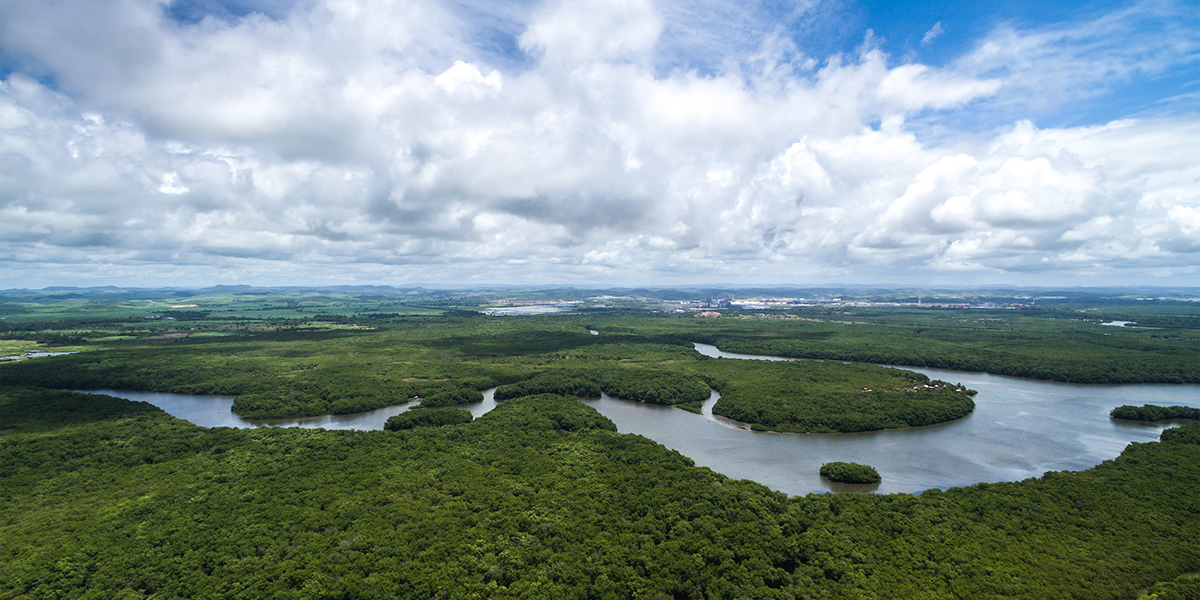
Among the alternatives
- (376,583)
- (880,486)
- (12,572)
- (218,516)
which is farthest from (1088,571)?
(12,572)

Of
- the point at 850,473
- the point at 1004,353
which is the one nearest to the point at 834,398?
the point at 850,473

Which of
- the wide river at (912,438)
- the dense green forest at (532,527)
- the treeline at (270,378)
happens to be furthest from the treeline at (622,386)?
the dense green forest at (532,527)

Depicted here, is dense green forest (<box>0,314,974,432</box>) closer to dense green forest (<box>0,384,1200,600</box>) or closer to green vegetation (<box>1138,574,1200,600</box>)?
dense green forest (<box>0,384,1200,600</box>)

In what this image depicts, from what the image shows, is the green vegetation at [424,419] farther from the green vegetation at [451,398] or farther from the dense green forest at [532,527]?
the green vegetation at [451,398]

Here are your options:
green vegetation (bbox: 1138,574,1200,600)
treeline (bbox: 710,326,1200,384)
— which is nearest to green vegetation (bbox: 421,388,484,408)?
green vegetation (bbox: 1138,574,1200,600)

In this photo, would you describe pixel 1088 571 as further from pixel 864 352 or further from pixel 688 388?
pixel 864 352

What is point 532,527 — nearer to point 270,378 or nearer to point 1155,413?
point 270,378
